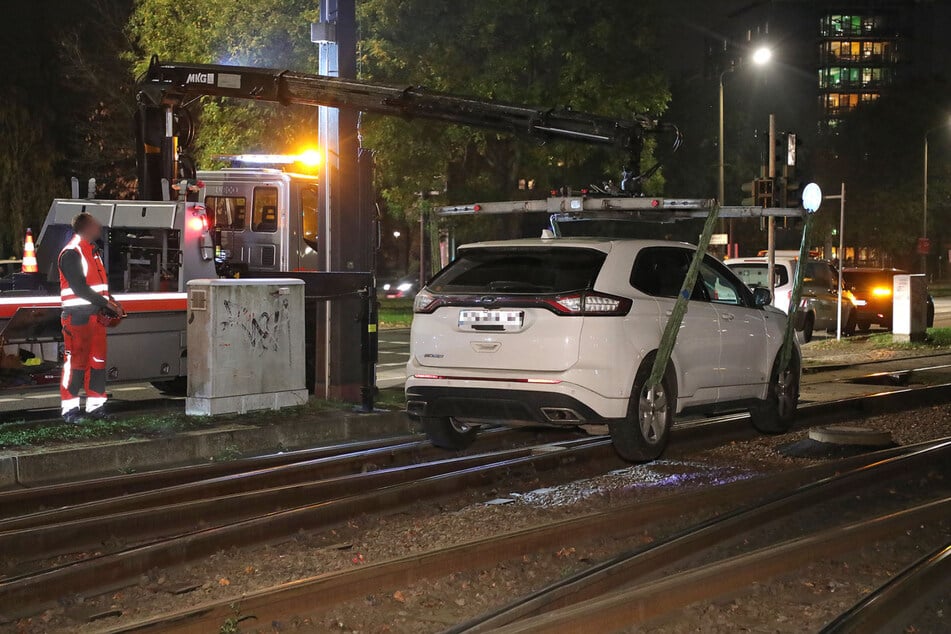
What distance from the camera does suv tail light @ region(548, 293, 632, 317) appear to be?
8621 mm

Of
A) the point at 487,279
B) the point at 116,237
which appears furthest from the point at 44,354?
the point at 487,279

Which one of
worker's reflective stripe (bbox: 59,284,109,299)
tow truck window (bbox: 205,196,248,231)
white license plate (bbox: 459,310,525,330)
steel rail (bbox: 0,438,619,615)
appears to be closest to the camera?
steel rail (bbox: 0,438,619,615)

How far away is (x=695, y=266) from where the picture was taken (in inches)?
372

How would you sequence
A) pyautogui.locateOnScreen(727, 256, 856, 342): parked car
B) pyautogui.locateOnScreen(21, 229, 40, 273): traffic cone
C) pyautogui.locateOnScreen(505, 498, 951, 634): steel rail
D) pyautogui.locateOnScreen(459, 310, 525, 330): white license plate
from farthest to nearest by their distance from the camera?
pyautogui.locateOnScreen(727, 256, 856, 342): parked car < pyautogui.locateOnScreen(21, 229, 40, 273): traffic cone < pyautogui.locateOnScreen(459, 310, 525, 330): white license plate < pyautogui.locateOnScreen(505, 498, 951, 634): steel rail

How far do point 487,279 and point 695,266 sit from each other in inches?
64.9

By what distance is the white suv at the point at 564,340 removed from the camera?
8664 mm

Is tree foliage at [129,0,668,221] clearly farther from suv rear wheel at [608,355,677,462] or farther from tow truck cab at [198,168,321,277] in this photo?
suv rear wheel at [608,355,677,462]

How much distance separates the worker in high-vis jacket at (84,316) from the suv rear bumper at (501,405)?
10.5ft

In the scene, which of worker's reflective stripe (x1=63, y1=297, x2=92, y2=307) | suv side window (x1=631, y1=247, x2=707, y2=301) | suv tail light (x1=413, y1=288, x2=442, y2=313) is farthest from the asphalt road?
suv side window (x1=631, y1=247, x2=707, y2=301)

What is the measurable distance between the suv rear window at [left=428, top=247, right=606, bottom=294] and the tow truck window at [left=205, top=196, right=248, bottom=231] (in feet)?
32.8

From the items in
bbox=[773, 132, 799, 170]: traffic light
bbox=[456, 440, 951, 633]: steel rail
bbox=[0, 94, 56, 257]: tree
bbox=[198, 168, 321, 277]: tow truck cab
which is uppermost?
bbox=[0, 94, 56, 257]: tree

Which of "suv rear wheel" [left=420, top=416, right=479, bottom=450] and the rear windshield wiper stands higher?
the rear windshield wiper

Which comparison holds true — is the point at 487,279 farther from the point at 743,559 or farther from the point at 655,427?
the point at 743,559

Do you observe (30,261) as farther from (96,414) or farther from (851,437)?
(851,437)
